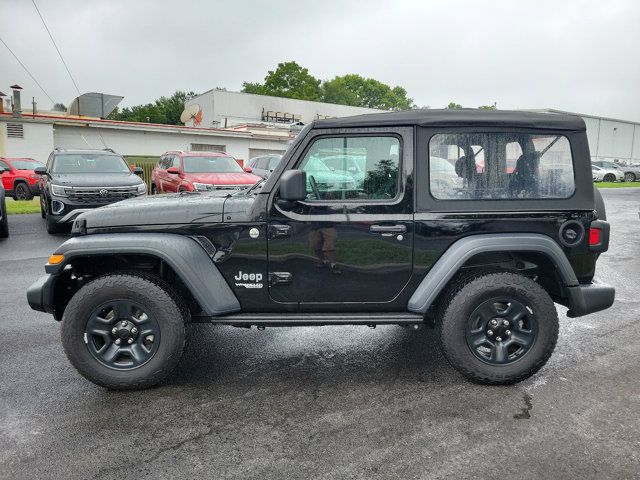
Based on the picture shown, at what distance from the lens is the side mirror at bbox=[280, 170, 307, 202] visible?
3.40 meters

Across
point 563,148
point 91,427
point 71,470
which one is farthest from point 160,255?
point 563,148

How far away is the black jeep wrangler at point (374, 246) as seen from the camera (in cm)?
354

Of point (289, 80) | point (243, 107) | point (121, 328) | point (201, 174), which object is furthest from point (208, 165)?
point (289, 80)

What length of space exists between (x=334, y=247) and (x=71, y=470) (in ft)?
6.70

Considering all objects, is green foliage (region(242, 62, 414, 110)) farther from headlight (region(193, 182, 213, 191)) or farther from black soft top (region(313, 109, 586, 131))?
black soft top (region(313, 109, 586, 131))

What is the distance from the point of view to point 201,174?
41.6 ft

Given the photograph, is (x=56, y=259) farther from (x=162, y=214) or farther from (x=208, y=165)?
(x=208, y=165)

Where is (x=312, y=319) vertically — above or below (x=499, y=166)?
below

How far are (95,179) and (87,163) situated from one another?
1.21 meters

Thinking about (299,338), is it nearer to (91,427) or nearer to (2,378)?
(91,427)

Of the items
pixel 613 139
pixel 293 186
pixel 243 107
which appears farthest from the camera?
pixel 613 139

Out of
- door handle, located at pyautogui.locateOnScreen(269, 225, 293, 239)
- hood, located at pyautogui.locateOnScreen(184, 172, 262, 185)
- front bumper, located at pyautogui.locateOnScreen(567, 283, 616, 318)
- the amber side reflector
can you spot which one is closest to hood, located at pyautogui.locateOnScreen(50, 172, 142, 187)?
hood, located at pyautogui.locateOnScreen(184, 172, 262, 185)

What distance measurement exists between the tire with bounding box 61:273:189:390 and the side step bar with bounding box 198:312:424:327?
0.32 metres

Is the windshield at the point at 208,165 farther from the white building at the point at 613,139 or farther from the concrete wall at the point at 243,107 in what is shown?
the white building at the point at 613,139
